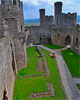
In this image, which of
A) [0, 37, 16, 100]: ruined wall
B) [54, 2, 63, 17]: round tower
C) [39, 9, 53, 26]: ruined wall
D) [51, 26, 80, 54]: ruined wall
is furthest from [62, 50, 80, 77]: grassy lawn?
[54, 2, 63, 17]: round tower

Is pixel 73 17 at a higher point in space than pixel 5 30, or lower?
higher

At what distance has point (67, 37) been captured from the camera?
85.8ft

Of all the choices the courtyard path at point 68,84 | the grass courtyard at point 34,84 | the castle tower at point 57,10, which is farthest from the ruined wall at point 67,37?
the grass courtyard at point 34,84

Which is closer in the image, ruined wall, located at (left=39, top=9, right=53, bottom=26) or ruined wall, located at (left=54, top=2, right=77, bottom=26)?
ruined wall, located at (left=54, top=2, right=77, bottom=26)

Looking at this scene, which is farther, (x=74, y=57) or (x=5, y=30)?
(x=74, y=57)

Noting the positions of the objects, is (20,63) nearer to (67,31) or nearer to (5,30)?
(5,30)

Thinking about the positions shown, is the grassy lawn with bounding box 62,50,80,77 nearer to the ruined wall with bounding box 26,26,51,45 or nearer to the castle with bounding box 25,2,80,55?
the castle with bounding box 25,2,80,55

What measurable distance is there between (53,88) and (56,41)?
728 inches

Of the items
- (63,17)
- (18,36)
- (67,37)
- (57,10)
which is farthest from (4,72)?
(63,17)

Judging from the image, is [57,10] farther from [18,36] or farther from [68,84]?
[68,84]

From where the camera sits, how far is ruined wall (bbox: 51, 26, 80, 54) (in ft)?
71.0

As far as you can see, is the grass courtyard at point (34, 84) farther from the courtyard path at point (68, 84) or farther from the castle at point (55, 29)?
the castle at point (55, 29)

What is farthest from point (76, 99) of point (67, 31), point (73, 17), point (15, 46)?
point (73, 17)

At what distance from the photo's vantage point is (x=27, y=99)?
934cm
